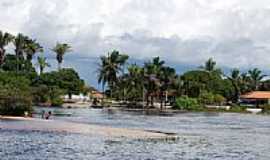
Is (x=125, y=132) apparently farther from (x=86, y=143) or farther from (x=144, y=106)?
(x=144, y=106)

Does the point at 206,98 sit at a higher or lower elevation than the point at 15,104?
higher

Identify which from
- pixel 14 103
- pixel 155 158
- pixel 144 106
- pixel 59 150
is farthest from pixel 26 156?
pixel 144 106

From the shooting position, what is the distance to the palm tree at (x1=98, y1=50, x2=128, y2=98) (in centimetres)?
18738

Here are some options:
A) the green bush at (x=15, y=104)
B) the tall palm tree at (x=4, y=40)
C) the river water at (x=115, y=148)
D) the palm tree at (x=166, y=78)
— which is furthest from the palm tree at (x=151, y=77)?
the river water at (x=115, y=148)

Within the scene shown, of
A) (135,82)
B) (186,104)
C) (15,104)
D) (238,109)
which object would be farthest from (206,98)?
(15,104)

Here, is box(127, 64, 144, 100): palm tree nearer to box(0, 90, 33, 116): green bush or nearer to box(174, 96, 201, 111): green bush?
box(174, 96, 201, 111): green bush

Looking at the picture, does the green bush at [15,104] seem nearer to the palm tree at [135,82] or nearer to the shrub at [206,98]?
the palm tree at [135,82]

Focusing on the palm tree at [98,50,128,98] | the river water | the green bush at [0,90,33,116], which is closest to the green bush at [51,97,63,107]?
the palm tree at [98,50,128,98]

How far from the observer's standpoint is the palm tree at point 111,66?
187 metres

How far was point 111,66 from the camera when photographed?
613ft

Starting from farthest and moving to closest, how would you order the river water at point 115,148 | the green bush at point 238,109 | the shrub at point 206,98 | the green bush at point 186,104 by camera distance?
the shrub at point 206,98, the green bush at point 186,104, the green bush at point 238,109, the river water at point 115,148

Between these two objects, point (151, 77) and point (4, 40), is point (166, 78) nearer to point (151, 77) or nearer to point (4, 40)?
point (151, 77)

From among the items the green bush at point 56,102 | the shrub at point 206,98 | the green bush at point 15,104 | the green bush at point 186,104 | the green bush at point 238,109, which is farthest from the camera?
the shrub at point 206,98

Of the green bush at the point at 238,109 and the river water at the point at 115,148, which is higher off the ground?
the green bush at the point at 238,109
